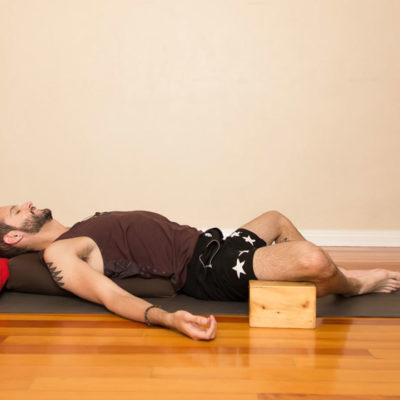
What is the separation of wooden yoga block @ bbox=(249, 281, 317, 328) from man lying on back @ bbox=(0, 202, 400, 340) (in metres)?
0.09

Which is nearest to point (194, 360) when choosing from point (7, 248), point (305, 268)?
point (305, 268)

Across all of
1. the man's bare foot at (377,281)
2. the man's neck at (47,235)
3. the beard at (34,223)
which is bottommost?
the man's bare foot at (377,281)

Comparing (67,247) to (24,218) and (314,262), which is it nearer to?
(24,218)

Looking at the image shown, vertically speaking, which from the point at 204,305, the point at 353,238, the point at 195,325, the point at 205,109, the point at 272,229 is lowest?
the point at 353,238

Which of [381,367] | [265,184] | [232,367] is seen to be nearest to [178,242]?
[232,367]

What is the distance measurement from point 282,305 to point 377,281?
0.73 m

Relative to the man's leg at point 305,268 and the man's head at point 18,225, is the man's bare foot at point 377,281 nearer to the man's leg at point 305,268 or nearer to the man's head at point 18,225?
the man's leg at point 305,268

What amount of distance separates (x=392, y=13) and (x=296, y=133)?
1221 millimetres

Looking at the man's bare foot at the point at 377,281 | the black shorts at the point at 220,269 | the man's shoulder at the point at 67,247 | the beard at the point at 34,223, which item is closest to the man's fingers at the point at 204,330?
the black shorts at the point at 220,269

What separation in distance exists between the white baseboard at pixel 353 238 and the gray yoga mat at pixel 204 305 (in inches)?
71.5

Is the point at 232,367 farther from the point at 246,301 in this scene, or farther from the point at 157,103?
the point at 157,103

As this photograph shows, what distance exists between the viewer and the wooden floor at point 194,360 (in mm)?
1636

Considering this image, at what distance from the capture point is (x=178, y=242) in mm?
2615

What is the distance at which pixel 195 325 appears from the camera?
6.76 ft
